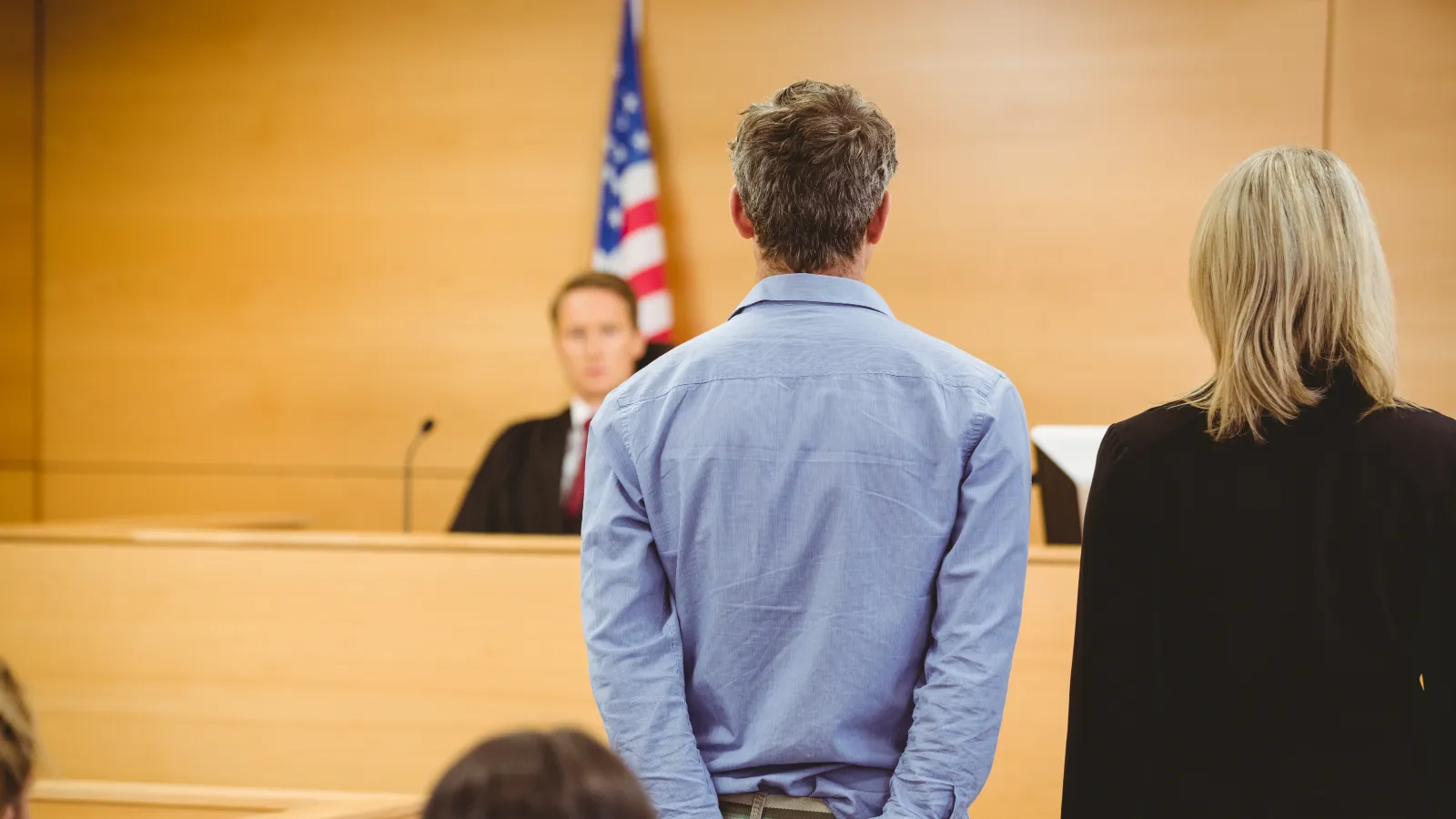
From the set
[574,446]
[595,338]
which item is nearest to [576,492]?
[574,446]

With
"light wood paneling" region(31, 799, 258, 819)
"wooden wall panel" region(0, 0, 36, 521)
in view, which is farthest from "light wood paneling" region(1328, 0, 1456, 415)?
"wooden wall panel" region(0, 0, 36, 521)

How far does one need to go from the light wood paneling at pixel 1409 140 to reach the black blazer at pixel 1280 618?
11.5 ft

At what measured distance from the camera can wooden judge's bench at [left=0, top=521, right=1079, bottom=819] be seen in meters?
2.42

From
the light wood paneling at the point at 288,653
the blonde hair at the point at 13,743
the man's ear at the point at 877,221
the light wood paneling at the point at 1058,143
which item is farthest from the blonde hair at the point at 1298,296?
the light wood paneling at the point at 1058,143

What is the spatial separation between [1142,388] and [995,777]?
2.65 metres

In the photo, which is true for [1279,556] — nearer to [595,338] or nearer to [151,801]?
[151,801]

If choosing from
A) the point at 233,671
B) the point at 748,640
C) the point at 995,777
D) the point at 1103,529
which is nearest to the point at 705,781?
the point at 748,640

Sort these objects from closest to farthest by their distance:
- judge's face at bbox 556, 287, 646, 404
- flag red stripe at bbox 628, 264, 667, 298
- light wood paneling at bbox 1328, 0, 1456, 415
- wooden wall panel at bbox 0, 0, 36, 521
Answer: judge's face at bbox 556, 287, 646, 404 → light wood paneling at bbox 1328, 0, 1456, 415 → flag red stripe at bbox 628, 264, 667, 298 → wooden wall panel at bbox 0, 0, 36, 521

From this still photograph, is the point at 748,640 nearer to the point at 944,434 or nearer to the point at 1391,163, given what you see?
the point at 944,434

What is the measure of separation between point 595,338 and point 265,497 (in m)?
2.07

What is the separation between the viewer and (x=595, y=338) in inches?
147

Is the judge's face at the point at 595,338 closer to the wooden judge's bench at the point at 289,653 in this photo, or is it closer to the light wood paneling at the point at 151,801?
the wooden judge's bench at the point at 289,653

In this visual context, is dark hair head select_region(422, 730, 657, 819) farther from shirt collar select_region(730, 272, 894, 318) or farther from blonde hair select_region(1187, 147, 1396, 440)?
blonde hair select_region(1187, 147, 1396, 440)

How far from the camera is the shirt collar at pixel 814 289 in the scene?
1314mm
